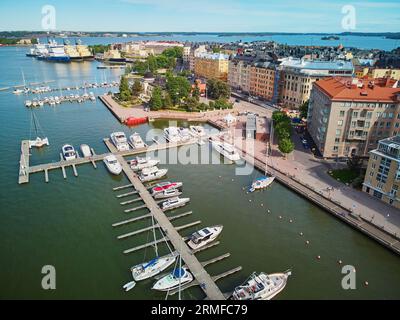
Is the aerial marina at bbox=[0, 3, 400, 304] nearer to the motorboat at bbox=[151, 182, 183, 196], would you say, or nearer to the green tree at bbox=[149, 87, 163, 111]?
the motorboat at bbox=[151, 182, 183, 196]

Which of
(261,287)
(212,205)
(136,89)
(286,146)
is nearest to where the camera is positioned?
(261,287)

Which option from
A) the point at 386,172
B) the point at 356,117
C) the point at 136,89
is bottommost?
the point at 386,172

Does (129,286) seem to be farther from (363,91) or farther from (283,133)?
(363,91)

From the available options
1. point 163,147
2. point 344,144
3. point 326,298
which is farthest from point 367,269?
point 163,147

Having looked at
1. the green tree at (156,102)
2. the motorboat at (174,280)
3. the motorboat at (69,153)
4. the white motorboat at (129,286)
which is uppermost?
the green tree at (156,102)

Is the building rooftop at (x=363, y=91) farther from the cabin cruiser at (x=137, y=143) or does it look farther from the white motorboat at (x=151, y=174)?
the cabin cruiser at (x=137, y=143)

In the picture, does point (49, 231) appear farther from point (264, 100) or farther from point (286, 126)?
point (264, 100)

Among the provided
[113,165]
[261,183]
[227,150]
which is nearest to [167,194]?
[113,165]

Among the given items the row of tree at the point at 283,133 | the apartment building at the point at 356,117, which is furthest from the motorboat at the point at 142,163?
the apartment building at the point at 356,117

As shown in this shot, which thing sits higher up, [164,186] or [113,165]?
[113,165]
